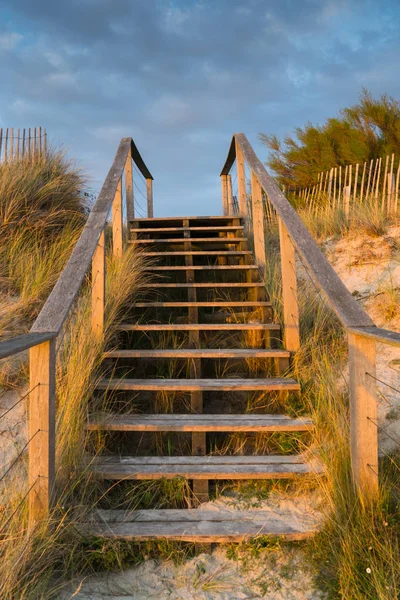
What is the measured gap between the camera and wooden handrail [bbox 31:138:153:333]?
221cm

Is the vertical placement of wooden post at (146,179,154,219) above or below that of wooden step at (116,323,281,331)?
above

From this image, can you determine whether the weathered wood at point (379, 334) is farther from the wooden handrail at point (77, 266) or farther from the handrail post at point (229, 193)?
the handrail post at point (229, 193)

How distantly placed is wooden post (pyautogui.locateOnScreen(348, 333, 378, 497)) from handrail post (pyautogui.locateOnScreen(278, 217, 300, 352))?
1314mm

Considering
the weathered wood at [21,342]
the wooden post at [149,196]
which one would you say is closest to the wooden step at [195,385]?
the weathered wood at [21,342]

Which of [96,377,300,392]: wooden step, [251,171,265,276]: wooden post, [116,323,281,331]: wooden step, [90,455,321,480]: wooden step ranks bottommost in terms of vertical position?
[90,455,321,480]: wooden step

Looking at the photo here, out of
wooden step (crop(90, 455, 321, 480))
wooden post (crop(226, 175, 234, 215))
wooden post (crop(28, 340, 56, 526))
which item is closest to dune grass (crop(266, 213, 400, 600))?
wooden step (crop(90, 455, 321, 480))

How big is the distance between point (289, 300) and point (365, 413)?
58.6 inches

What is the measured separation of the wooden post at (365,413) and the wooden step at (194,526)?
35cm

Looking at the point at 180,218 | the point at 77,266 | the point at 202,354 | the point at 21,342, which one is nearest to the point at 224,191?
the point at 180,218

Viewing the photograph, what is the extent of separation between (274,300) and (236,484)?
5.84 ft

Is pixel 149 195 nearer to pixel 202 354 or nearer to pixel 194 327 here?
pixel 194 327

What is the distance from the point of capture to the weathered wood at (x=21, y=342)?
63.9 inches

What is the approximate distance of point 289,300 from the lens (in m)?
3.49

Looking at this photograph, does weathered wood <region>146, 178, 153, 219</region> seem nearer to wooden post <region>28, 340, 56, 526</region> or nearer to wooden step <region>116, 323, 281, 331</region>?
wooden step <region>116, 323, 281, 331</region>
